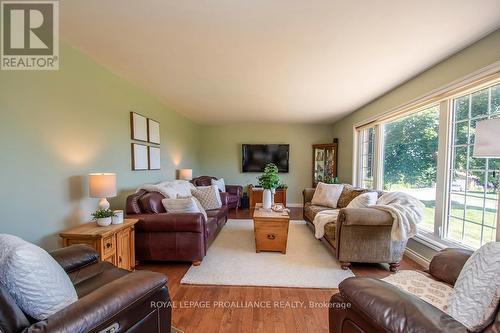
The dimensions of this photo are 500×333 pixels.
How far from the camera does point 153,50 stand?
223cm

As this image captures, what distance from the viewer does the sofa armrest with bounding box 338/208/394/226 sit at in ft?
7.90

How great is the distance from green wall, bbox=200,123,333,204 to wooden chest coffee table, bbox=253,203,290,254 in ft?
11.5

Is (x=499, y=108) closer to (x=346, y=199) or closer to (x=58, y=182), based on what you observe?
(x=346, y=199)

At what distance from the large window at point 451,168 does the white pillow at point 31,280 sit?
326 cm

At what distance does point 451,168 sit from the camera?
2.46m

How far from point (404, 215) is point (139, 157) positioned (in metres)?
3.62

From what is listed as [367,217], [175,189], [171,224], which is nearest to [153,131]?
[175,189]

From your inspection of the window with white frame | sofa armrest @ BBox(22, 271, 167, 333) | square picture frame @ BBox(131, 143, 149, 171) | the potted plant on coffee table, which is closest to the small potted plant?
square picture frame @ BBox(131, 143, 149, 171)

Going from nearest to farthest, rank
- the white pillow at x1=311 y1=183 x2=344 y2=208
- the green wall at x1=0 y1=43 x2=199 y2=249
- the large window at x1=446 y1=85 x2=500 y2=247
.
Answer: the green wall at x1=0 y1=43 x2=199 y2=249 → the large window at x1=446 y1=85 x2=500 y2=247 → the white pillow at x1=311 y1=183 x2=344 y2=208

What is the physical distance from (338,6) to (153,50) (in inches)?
69.8

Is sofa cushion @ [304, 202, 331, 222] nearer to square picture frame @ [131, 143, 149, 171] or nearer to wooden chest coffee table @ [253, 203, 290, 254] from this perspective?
wooden chest coffee table @ [253, 203, 290, 254]

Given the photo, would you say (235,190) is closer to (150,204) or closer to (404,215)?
(150,204)

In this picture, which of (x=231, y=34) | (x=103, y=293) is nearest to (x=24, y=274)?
(x=103, y=293)

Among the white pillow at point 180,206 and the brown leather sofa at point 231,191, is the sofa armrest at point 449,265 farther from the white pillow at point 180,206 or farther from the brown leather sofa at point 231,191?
the brown leather sofa at point 231,191
